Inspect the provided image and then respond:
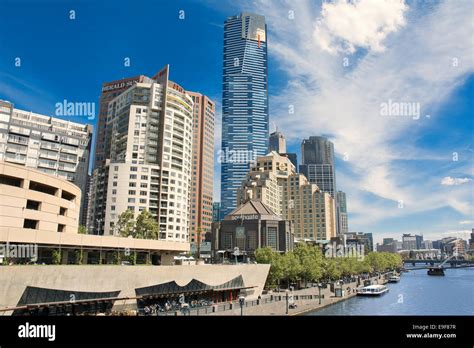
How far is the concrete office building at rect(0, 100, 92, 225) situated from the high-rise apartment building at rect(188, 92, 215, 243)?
55853 millimetres

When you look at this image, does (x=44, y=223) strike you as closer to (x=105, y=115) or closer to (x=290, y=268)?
(x=290, y=268)

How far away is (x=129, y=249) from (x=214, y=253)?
4900 centimetres

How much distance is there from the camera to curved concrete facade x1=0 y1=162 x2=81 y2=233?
30.8 m

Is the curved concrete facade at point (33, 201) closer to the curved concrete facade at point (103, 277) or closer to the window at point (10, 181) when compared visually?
the window at point (10, 181)

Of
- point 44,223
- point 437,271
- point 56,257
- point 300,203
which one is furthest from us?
point 300,203

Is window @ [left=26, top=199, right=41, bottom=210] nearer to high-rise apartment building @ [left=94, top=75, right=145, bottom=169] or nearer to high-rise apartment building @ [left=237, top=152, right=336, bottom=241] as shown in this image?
high-rise apartment building @ [left=94, top=75, right=145, bottom=169]

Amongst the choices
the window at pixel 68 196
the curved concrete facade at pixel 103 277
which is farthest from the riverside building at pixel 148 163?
the curved concrete facade at pixel 103 277

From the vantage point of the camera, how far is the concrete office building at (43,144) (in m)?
78.7

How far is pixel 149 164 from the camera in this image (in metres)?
88.3

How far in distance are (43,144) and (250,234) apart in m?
54.5

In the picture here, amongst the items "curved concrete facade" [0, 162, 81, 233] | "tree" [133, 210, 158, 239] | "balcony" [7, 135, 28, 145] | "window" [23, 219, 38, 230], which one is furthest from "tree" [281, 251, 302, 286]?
"balcony" [7, 135, 28, 145]

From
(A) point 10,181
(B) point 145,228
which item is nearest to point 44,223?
(A) point 10,181

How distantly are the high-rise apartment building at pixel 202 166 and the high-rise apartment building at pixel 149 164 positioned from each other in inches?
1803

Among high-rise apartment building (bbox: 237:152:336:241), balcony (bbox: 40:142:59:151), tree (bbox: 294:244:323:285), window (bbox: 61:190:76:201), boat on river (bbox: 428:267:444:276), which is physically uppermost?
balcony (bbox: 40:142:59:151)
